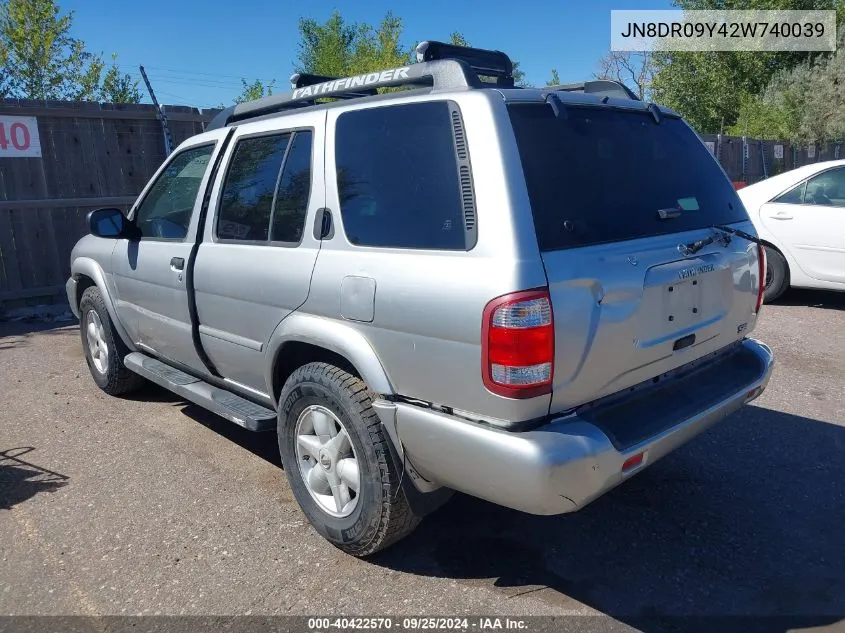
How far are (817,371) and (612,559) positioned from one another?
345 cm

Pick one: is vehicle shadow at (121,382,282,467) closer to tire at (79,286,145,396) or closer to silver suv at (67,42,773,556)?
tire at (79,286,145,396)

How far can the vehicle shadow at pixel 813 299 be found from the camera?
26.0 ft

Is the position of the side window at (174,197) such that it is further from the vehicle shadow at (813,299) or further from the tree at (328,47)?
the tree at (328,47)

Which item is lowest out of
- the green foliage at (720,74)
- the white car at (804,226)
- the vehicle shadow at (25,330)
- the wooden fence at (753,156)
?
the vehicle shadow at (25,330)

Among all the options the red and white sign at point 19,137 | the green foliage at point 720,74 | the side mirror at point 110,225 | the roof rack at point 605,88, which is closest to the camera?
the roof rack at point 605,88

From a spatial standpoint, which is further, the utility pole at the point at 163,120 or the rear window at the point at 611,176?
the utility pole at the point at 163,120

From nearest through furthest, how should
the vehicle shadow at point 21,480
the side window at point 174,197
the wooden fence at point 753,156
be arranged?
1. the vehicle shadow at point 21,480
2. the side window at point 174,197
3. the wooden fence at point 753,156

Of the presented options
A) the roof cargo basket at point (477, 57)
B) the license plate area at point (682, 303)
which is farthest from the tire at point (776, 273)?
the license plate area at point (682, 303)

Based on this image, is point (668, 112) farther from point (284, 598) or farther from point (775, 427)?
point (284, 598)

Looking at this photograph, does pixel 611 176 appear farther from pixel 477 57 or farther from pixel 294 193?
pixel 294 193

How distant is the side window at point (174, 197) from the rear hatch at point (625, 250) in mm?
2345

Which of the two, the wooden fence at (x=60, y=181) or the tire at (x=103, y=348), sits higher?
the wooden fence at (x=60, y=181)

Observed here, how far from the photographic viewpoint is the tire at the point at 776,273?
7652 mm

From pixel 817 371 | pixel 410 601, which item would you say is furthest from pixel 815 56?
pixel 410 601
